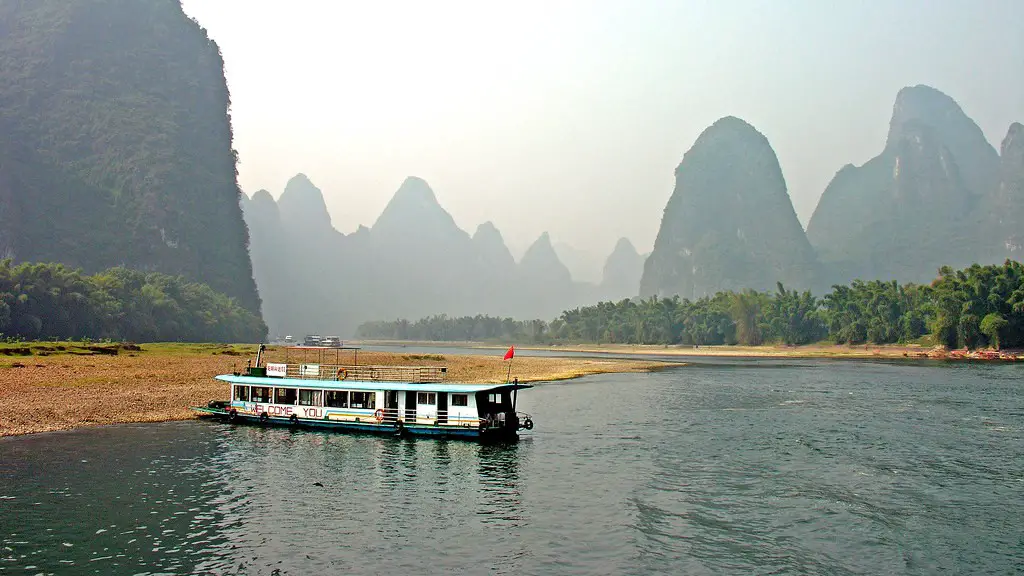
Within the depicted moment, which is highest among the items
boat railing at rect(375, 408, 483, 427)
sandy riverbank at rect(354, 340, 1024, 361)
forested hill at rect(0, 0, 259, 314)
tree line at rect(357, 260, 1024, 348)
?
forested hill at rect(0, 0, 259, 314)

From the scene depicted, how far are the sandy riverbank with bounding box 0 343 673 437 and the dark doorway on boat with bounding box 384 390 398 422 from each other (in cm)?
1275

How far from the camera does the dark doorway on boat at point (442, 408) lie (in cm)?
3656

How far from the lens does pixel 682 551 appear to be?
1945cm

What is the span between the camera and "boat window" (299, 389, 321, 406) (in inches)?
1561

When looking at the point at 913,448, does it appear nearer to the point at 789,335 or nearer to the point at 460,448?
the point at 460,448

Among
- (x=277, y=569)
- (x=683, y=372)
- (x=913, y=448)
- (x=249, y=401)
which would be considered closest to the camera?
(x=277, y=569)

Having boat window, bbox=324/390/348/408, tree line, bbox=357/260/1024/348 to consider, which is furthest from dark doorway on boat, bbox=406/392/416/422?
tree line, bbox=357/260/1024/348

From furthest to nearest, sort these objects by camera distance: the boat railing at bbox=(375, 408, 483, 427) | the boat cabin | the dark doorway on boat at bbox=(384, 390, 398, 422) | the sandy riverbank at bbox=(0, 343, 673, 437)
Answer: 1. the dark doorway on boat at bbox=(384, 390, 398, 422)
2. the sandy riverbank at bbox=(0, 343, 673, 437)
3. the boat cabin
4. the boat railing at bbox=(375, 408, 483, 427)

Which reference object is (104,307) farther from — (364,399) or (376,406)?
(376,406)

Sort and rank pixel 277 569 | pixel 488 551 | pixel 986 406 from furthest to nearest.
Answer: pixel 986 406, pixel 488 551, pixel 277 569

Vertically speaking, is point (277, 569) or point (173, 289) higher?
point (173, 289)

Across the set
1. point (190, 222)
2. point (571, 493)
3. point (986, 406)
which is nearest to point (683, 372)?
point (986, 406)

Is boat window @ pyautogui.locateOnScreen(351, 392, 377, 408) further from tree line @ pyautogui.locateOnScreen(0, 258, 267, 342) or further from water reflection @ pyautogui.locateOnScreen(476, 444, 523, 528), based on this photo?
tree line @ pyautogui.locateOnScreen(0, 258, 267, 342)

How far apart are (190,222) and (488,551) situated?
627 feet
